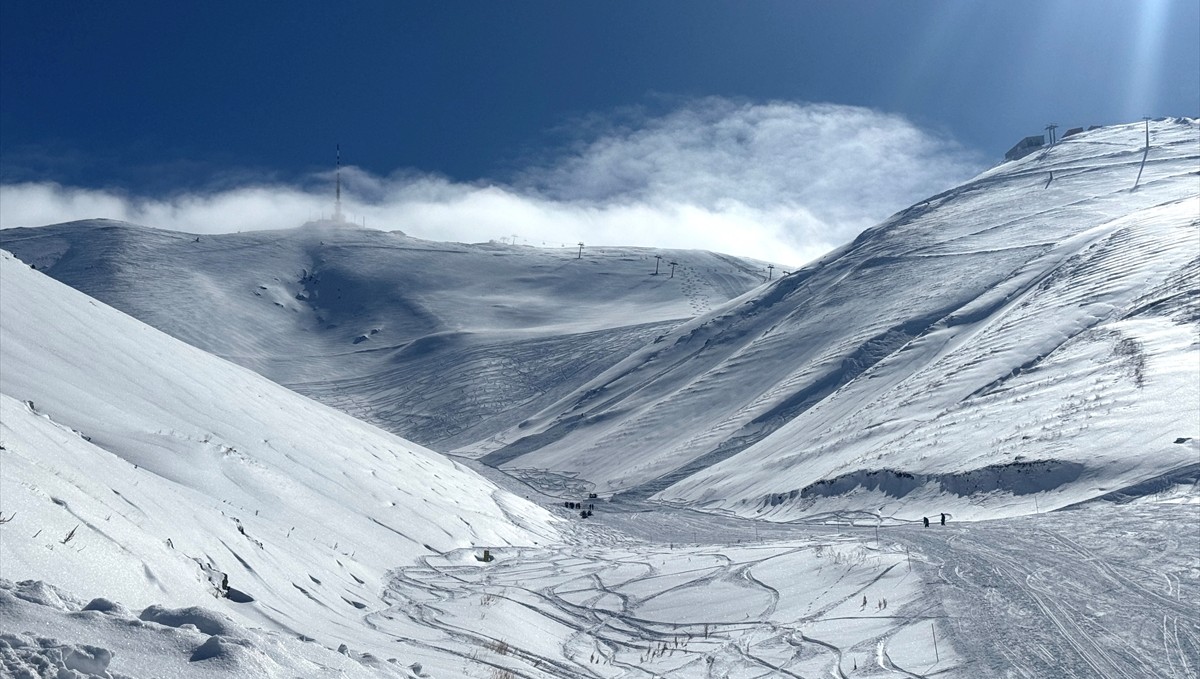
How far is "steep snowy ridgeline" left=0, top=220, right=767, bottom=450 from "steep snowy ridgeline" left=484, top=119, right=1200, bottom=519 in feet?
67.6

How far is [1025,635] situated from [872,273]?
88.5 metres

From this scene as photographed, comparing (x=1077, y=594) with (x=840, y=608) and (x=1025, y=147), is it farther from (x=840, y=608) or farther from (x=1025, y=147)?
(x=1025, y=147)

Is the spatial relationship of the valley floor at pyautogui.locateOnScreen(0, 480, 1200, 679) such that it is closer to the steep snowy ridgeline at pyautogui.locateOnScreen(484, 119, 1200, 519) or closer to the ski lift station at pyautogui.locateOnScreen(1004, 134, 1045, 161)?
the steep snowy ridgeline at pyautogui.locateOnScreen(484, 119, 1200, 519)

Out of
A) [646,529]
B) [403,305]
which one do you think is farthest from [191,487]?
[403,305]

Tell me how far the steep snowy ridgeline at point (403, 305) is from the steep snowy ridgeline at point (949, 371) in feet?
67.6

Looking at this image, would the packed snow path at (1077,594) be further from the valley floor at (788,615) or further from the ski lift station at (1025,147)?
the ski lift station at (1025,147)

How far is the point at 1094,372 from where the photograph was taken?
43688 millimetres

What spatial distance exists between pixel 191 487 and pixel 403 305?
149655 mm

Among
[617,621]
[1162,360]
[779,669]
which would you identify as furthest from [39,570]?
[1162,360]

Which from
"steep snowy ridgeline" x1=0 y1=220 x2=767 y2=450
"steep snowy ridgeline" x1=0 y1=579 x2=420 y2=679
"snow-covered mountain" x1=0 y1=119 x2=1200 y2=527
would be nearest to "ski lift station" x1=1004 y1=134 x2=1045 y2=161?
"snow-covered mountain" x1=0 y1=119 x2=1200 y2=527

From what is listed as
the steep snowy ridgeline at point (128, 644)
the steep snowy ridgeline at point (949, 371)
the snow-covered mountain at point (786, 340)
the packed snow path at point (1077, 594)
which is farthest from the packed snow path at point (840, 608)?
the snow-covered mountain at point (786, 340)

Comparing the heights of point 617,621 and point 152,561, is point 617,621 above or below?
below

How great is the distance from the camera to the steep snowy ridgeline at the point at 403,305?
128375 mm

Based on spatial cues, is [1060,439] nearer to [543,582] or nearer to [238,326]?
[543,582]
